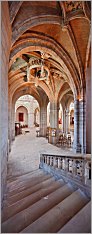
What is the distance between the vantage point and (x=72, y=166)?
3.28 meters

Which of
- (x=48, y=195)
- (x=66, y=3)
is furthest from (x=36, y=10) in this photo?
(x=48, y=195)

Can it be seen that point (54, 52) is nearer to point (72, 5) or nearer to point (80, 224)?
point (72, 5)

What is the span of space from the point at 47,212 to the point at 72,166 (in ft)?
4.42

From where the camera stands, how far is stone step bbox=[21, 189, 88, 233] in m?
1.80

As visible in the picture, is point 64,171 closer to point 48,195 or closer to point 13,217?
point 48,195

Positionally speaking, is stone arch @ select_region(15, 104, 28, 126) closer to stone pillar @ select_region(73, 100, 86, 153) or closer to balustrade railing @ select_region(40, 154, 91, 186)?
stone pillar @ select_region(73, 100, 86, 153)

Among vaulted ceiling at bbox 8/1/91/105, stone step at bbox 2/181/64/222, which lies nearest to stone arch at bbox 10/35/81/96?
vaulted ceiling at bbox 8/1/91/105

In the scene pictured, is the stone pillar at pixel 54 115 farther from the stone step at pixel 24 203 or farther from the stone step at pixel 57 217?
the stone step at pixel 57 217

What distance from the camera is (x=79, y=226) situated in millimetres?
1770

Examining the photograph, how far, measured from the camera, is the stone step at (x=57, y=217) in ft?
5.91

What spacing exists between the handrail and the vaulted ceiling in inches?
141

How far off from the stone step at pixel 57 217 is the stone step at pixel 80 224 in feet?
0.51

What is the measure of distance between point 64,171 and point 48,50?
5.46 m

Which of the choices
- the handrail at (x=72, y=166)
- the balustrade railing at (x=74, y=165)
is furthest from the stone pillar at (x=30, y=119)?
the balustrade railing at (x=74, y=165)
